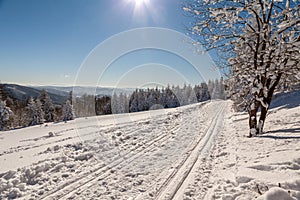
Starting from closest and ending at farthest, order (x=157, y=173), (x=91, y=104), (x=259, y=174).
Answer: (x=259, y=174) < (x=157, y=173) < (x=91, y=104)

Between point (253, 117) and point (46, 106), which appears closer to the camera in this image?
point (253, 117)

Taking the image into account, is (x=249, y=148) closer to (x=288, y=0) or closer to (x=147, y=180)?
(x=147, y=180)

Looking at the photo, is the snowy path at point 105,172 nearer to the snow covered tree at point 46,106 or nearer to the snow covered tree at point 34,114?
the snow covered tree at point 34,114

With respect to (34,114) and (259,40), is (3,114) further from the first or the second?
(259,40)

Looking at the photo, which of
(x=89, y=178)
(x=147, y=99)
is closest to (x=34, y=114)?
(x=147, y=99)

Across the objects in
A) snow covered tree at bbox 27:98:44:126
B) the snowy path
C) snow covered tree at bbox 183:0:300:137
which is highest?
snow covered tree at bbox 183:0:300:137

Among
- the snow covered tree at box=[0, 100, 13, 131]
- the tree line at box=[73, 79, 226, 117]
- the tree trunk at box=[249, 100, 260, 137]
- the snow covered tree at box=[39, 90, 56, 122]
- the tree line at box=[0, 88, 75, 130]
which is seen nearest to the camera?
the tree trunk at box=[249, 100, 260, 137]

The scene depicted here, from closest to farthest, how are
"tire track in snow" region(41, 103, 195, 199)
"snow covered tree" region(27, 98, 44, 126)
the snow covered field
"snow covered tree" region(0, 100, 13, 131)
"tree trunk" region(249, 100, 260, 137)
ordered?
the snow covered field → "tire track in snow" region(41, 103, 195, 199) → "tree trunk" region(249, 100, 260, 137) → "snow covered tree" region(0, 100, 13, 131) → "snow covered tree" region(27, 98, 44, 126)

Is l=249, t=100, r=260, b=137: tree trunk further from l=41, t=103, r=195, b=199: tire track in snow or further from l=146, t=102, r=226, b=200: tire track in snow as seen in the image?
l=41, t=103, r=195, b=199: tire track in snow

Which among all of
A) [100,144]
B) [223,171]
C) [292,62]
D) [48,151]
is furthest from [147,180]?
[292,62]

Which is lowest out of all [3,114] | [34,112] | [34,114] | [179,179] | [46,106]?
[34,114]

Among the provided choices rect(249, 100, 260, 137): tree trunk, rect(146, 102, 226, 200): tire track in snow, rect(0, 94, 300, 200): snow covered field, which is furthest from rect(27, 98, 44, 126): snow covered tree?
rect(249, 100, 260, 137): tree trunk

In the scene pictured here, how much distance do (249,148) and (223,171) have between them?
2.19 metres

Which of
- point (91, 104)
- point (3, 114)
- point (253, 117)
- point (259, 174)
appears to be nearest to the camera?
point (259, 174)
